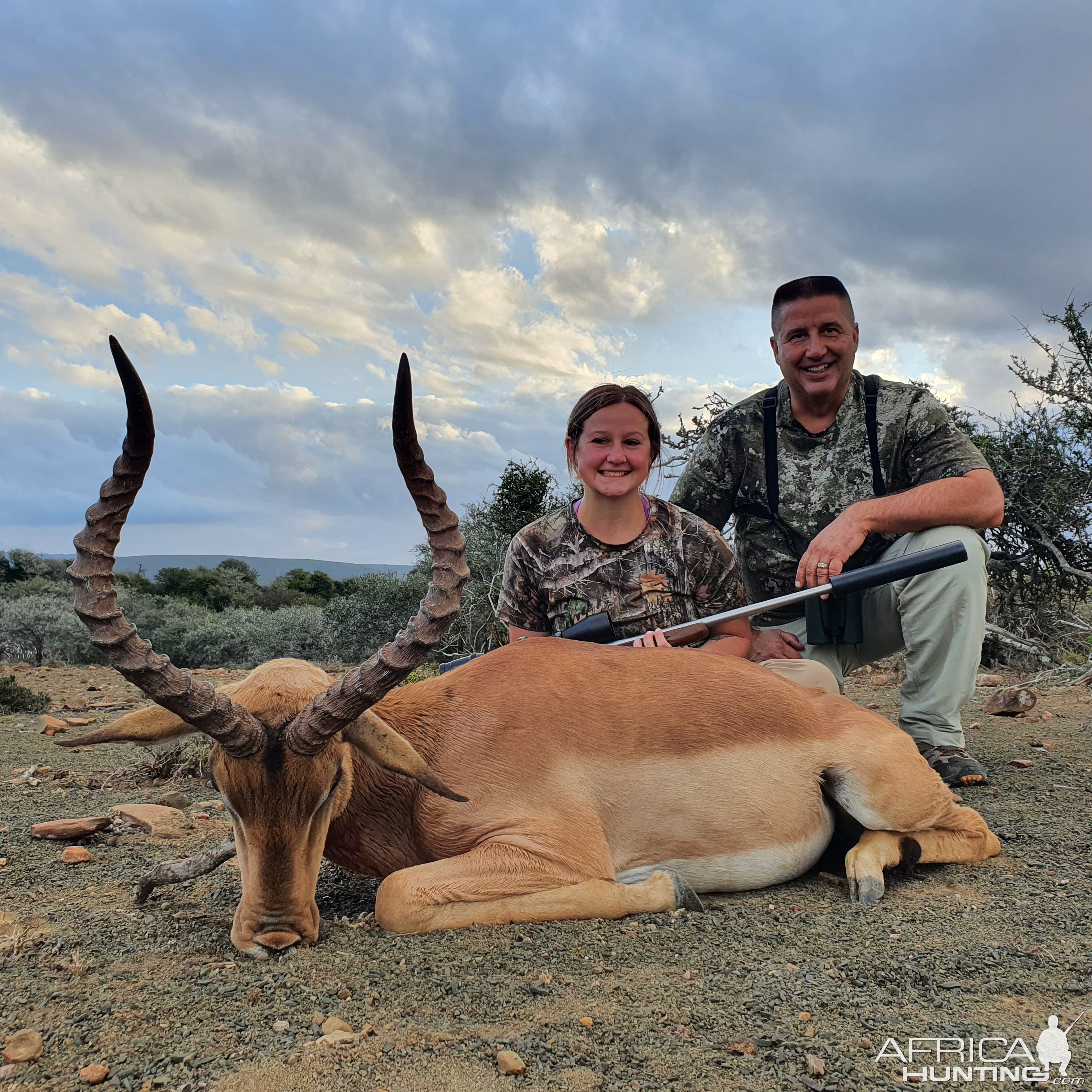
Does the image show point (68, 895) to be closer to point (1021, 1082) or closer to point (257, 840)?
point (257, 840)

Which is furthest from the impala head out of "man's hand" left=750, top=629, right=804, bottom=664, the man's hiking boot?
the man's hiking boot

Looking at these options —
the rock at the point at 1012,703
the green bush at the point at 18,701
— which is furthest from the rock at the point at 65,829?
the rock at the point at 1012,703

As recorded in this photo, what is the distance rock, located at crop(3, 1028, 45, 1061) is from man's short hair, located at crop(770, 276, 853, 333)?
6516mm

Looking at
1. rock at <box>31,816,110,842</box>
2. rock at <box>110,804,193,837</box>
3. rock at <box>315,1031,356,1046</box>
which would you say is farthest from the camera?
rock at <box>110,804,193,837</box>

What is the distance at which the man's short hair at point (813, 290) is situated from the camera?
6844 mm

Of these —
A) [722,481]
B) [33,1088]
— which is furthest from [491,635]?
[33,1088]

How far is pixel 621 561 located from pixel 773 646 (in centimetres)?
139

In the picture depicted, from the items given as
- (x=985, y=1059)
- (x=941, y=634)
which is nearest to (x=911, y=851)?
(x=985, y=1059)

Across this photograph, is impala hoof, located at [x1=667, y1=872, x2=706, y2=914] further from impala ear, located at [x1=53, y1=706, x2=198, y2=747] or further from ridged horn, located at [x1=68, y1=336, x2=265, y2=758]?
impala ear, located at [x1=53, y1=706, x2=198, y2=747]

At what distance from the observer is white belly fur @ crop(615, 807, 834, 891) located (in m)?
4.16

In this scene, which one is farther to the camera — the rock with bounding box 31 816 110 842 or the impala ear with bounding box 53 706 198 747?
the rock with bounding box 31 816 110 842

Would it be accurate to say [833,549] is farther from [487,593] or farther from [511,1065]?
[487,593]

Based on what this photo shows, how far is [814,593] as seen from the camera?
19.6 feet

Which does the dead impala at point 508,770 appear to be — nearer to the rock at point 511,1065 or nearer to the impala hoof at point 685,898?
the impala hoof at point 685,898
